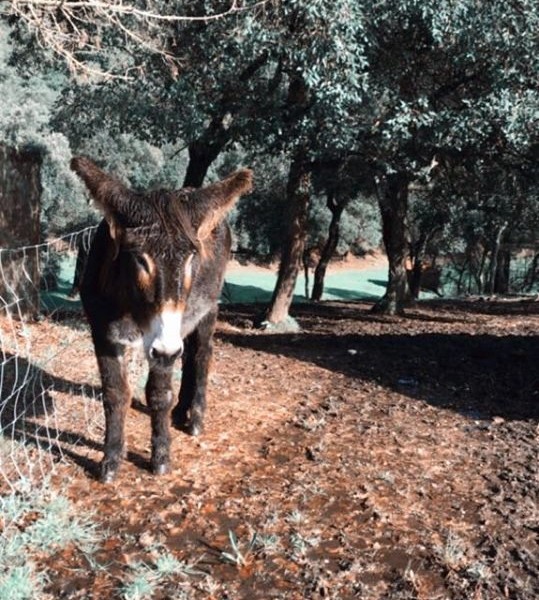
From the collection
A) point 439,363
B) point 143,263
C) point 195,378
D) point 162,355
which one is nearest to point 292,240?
point 439,363

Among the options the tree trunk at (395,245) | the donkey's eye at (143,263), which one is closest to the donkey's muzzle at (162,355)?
the donkey's eye at (143,263)

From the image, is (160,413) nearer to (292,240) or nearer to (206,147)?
(206,147)

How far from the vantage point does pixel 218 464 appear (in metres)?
4.65

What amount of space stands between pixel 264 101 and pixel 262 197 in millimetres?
13517

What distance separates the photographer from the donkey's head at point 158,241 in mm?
3291

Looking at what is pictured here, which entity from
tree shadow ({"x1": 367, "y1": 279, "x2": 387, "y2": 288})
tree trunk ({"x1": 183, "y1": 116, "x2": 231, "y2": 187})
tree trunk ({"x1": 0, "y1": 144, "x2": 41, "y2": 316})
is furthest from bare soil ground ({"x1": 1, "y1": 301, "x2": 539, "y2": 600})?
tree shadow ({"x1": 367, "y1": 279, "x2": 387, "y2": 288})

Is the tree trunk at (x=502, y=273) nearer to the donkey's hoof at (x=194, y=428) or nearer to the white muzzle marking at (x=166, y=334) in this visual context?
the donkey's hoof at (x=194, y=428)

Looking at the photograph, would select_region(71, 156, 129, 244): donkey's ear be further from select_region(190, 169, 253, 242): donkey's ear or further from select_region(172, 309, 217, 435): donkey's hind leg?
select_region(172, 309, 217, 435): donkey's hind leg

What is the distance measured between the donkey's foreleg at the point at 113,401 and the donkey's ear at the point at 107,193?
2.93ft

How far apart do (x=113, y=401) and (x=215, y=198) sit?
1469 mm

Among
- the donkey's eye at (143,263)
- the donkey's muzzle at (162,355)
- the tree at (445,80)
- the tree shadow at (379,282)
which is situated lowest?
the tree shadow at (379,282)

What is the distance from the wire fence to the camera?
4445mm

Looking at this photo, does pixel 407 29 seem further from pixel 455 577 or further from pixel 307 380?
pixel 455 577

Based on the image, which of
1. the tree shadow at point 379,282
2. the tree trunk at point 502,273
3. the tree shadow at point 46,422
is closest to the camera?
the tree shadow at point 46,422
